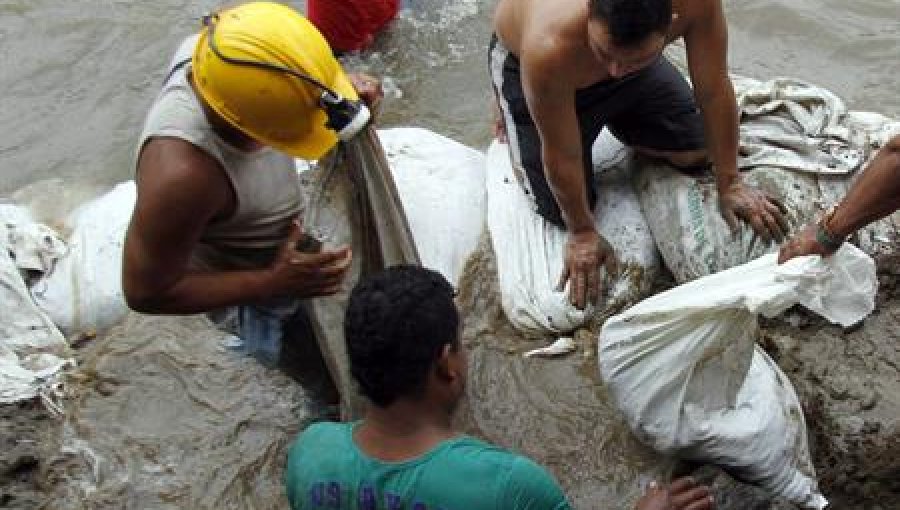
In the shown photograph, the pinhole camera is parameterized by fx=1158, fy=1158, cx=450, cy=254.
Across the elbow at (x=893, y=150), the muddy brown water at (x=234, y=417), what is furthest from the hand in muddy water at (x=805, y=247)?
the muddy brown water at (x=234, y=417)

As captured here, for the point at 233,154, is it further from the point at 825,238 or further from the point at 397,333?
the point at 825,238

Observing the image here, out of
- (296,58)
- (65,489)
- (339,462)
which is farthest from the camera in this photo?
(65,489)

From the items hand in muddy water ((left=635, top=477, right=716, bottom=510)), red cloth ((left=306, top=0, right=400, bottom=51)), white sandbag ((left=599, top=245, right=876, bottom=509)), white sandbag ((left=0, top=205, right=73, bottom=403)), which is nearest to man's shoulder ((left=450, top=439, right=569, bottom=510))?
hand in muddy water ((left=635, top=477, right=716, bottom=510))

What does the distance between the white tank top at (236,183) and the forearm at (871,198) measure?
3.93 ft

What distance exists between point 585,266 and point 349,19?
6.06ft

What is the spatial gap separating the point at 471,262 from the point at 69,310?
124 centimetres

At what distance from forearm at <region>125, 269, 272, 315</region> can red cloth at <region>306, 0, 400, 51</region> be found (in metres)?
2.35

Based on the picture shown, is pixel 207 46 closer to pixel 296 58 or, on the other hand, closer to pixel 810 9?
pixel 296 58

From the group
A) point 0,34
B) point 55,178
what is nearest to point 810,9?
point 55,178

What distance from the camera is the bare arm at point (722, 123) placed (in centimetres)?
322

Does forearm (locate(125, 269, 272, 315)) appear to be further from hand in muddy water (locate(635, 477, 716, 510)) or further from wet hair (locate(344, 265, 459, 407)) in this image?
hand in muddy water (locate(635, 477, 716, 510))

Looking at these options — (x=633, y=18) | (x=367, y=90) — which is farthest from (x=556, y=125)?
Result: (x=367, y=90)

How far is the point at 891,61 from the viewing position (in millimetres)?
5141

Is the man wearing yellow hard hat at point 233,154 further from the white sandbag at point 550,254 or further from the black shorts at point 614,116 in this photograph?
the black shorts at point 614,116
